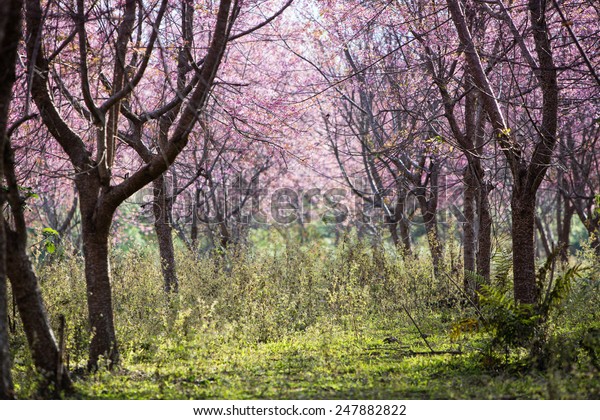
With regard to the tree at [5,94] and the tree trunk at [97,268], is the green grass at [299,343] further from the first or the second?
the tree at [5,94]

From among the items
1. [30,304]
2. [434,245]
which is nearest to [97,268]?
[30,304]

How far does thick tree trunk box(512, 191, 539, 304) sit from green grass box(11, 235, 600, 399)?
514 mm

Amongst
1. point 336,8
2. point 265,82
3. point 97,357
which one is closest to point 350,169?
point 265,82

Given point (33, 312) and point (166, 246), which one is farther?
point (166, 246)

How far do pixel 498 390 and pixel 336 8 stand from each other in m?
7.38

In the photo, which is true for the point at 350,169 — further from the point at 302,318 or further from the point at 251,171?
the point at 302,318

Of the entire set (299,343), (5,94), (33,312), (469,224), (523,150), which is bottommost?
(299,343)

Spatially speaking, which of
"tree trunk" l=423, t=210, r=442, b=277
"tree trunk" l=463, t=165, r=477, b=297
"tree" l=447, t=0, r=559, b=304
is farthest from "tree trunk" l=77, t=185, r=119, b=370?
"tree trunk" l=463, t=165, r=477, b=297

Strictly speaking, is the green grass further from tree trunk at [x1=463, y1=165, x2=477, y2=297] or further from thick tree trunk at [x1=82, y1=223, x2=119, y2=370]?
tree trunk at [x1=463, y1=165, x2=477, y2=297]

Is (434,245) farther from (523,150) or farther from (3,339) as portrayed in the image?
(3,339)

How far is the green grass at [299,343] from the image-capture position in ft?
16.4

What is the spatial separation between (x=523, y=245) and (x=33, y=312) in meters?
4.48

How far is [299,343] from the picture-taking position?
728 centimetres
